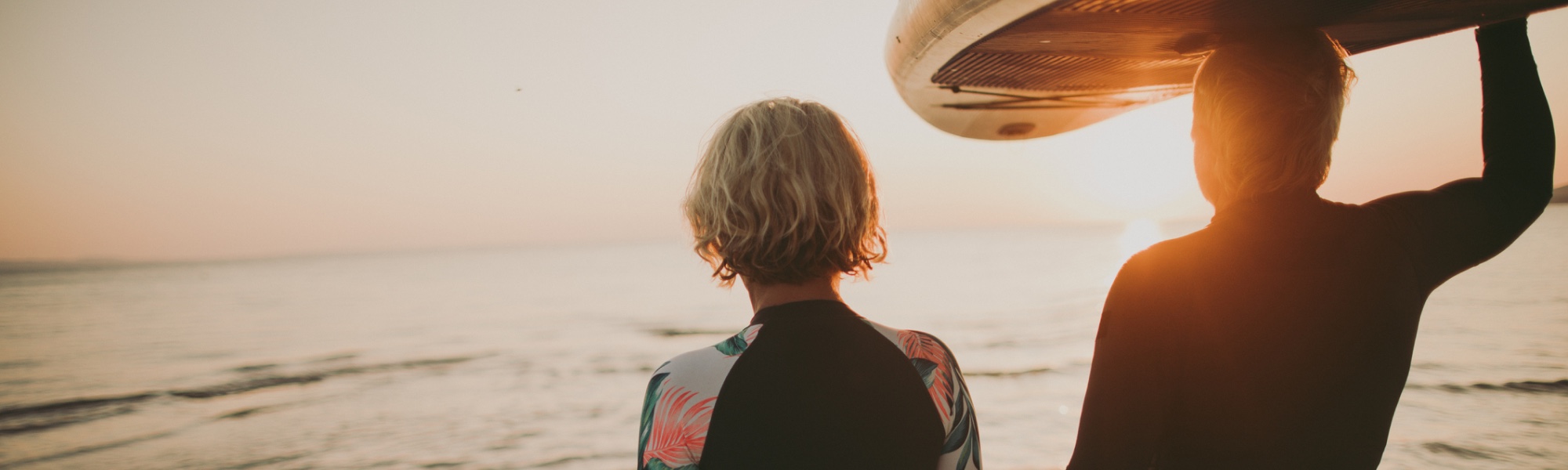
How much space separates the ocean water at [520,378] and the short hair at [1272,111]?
154cm

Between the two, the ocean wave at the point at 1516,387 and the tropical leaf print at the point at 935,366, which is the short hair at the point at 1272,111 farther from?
the ocean wave at the point at 1516,387

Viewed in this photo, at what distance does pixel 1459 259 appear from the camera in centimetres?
125

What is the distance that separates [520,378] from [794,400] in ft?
31.3

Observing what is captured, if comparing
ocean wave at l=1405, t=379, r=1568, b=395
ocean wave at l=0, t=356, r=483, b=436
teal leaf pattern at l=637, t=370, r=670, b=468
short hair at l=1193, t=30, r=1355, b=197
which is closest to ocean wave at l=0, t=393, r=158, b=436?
ocean wave at l=0, t=356, r=483, b=436

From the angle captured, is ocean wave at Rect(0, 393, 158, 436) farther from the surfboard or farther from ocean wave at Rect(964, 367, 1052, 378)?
the surfboard

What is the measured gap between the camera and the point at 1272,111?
3.88ft

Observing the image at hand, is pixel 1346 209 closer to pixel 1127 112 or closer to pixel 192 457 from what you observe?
pixel 1127 112

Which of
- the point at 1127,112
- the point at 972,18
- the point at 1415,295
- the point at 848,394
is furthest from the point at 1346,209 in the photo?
the point at 1127,112

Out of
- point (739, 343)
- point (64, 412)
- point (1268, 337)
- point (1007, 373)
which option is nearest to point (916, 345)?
point (739, 343)

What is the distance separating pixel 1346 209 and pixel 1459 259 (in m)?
0.29

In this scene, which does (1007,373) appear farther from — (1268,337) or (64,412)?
(64,412)

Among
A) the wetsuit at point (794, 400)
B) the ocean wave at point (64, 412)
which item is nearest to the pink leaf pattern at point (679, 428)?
the wetsuit at point (794, 400)

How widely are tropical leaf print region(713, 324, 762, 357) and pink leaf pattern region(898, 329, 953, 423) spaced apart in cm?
27

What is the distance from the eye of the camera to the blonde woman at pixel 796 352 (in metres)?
1.17
